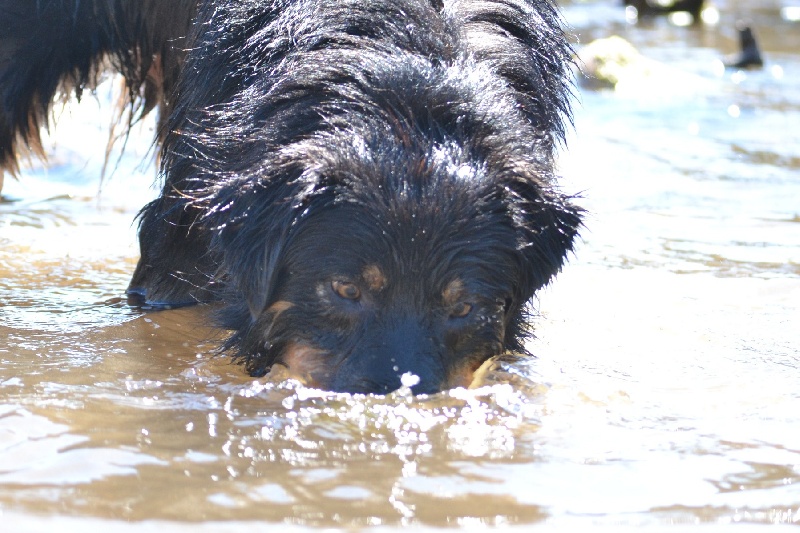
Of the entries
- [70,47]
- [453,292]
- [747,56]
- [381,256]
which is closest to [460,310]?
[453,292]

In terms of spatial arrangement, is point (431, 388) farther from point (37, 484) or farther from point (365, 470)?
point (37, 484)

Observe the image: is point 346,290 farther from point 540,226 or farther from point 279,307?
point 540,226

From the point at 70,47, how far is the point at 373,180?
6.20ft

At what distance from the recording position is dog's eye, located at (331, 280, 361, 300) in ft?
11.5

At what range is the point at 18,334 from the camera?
4102 millimetres

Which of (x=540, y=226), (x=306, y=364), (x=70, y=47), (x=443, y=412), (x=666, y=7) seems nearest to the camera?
(x=443, y=412)

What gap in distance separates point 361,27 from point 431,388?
1361 mm

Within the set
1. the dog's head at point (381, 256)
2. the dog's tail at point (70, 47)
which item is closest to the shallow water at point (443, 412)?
the dog's head at point (381, 256)

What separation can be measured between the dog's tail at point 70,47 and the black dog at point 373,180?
419 millimetres

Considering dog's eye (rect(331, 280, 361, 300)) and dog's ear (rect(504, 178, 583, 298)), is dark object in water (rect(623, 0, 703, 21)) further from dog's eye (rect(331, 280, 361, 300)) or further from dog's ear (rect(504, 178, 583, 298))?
dog's eye (rect(331, 280, 361, 300))

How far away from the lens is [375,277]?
3484 millimetres

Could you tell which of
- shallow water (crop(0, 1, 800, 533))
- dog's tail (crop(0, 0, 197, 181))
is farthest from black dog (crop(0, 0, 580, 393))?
dog's tail (crop(0, 0, 197, 181))

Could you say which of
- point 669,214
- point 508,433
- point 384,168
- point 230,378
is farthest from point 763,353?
point 669,214

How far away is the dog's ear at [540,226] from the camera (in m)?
3.67
